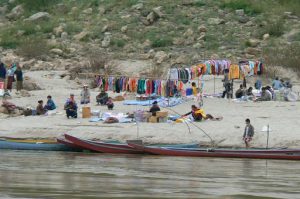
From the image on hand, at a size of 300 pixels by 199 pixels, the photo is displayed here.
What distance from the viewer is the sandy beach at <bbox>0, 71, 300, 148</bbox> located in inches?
1099

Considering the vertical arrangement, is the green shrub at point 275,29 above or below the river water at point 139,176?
above

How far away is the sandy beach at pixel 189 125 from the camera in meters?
27.9

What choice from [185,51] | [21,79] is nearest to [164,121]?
[21,79]

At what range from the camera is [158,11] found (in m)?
48.6

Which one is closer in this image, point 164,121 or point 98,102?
point 164,121

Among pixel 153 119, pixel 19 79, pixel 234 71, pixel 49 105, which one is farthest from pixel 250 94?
pixel 19 79

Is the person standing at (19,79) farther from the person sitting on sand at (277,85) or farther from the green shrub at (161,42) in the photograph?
Result: the green shrub at (161,42)

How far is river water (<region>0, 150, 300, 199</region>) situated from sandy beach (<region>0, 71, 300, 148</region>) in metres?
1.65

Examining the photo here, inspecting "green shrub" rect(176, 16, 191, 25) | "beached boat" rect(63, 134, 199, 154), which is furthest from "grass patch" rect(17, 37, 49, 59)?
"beached boat" rect(63, 134, 199, 154)

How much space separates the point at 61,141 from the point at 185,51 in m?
17.0

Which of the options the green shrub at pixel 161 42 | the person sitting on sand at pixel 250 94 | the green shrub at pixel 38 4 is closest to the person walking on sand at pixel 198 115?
the person sitting on sand at pixel 250 94

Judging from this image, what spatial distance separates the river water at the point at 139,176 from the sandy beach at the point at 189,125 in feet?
5.42

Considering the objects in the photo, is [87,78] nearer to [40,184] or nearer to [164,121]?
[164,121]

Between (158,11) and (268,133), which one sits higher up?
(158,11)
